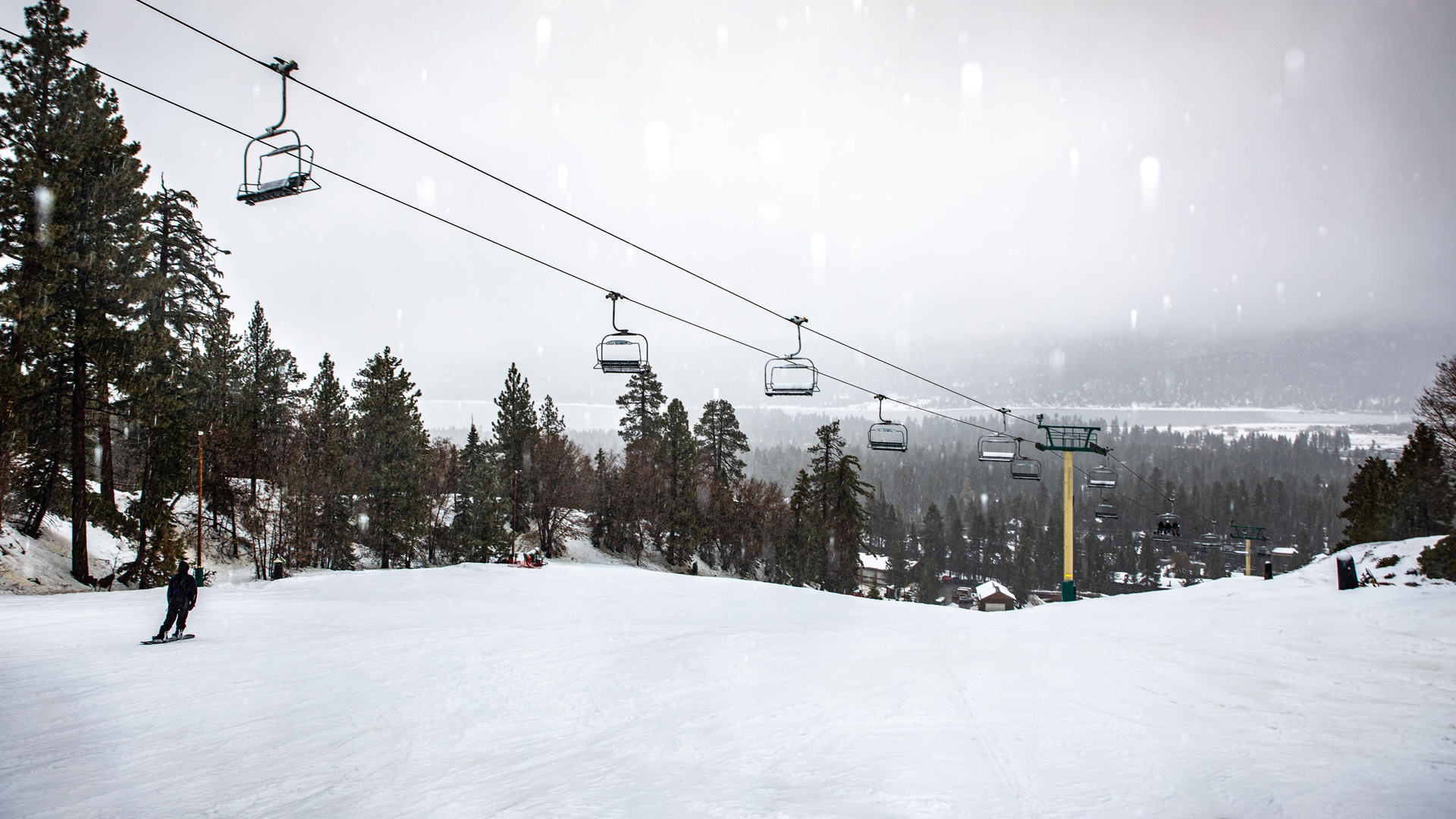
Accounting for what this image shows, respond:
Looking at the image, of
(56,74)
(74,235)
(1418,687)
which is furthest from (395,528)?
(1418,687)

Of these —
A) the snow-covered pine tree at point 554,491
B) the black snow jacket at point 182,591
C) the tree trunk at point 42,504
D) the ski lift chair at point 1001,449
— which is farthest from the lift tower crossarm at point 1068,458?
the tree trunk at point 42,504

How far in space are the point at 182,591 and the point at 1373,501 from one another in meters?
50.0

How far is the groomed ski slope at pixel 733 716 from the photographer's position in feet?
19.3

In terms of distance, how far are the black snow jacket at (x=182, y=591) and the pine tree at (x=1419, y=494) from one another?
1830 inches

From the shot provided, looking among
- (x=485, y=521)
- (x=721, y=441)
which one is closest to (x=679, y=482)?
(x=721, y=441)

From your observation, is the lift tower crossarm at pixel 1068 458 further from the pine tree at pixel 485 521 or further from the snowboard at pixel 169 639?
the pine tree at pixel 485 521

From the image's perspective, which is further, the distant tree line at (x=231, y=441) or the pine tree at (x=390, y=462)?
the pine tree at (x=390, y=462)

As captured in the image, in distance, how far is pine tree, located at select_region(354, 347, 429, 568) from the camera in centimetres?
3603

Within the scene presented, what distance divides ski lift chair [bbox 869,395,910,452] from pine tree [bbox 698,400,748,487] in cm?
3235

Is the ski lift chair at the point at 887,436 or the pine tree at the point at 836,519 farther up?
the ski lift chair at the point at 887,436

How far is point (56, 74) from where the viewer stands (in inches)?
782

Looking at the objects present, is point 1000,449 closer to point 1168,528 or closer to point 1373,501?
point 1168,528

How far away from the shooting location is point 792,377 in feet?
45.3

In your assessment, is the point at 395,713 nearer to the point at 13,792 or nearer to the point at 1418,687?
the point at 13,792
